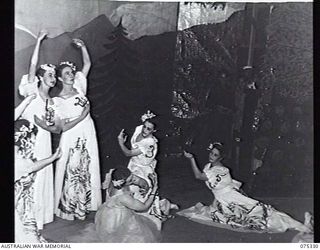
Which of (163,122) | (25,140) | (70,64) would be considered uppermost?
(70,64)

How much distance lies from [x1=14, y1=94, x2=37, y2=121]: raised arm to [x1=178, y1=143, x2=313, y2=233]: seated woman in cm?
88

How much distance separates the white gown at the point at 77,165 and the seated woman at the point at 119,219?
6cm

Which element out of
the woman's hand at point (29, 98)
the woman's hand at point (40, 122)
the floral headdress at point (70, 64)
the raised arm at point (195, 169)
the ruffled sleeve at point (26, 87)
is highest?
the floral headdress at point (70, 64)

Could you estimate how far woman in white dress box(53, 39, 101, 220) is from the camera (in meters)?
2.97

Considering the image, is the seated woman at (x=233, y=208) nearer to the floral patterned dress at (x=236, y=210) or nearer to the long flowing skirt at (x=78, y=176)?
the floral patterned dress at (x=236, y=210)

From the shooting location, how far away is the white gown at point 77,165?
2.97 meters

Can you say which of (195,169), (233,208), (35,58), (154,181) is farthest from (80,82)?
(233,208)

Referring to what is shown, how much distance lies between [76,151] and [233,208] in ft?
2.91

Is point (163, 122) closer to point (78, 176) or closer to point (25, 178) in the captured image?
point (78, 176)

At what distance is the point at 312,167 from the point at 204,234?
681 millimetres

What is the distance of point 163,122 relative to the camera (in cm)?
300

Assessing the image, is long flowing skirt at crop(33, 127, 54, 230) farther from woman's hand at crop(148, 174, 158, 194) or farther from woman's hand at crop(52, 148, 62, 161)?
woman's hand at crop(148, 174, 158, 194)

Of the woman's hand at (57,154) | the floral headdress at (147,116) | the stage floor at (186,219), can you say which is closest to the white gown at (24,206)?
the woman's hand at (57,154)

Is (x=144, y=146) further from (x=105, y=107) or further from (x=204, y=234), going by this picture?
(x=204, y=234)
